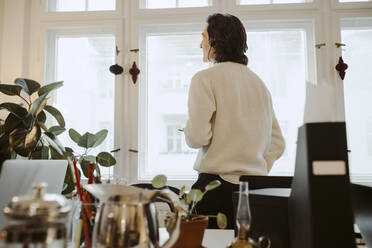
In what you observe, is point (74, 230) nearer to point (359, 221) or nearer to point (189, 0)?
point (359, 221)

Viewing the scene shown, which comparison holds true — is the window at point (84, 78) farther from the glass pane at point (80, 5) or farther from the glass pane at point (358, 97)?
the glass pane at point (358, 97)

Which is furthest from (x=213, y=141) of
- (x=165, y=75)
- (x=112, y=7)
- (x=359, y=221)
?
(x=112, y=7)

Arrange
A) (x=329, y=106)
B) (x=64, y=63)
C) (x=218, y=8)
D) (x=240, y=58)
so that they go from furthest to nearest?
1. (x=64, y=63)
2. (x=218, y=8)
3. (x=240, y=58)
4. (x=329, y=106)

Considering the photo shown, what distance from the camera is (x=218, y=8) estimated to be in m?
2.55

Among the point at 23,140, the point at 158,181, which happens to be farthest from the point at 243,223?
the point at 23,140

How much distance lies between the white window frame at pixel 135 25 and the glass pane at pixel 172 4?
86 mm

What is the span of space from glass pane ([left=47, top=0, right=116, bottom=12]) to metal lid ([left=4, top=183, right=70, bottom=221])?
8.31 ft

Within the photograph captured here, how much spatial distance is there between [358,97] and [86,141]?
215 cm

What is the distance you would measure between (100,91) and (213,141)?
1.45 meters

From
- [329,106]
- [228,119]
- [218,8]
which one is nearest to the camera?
[329,106]

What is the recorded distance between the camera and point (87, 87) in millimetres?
2680

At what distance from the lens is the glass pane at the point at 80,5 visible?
2.72m

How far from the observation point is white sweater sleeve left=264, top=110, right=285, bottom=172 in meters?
1.72

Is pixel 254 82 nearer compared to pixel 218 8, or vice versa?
pixel 254 82
